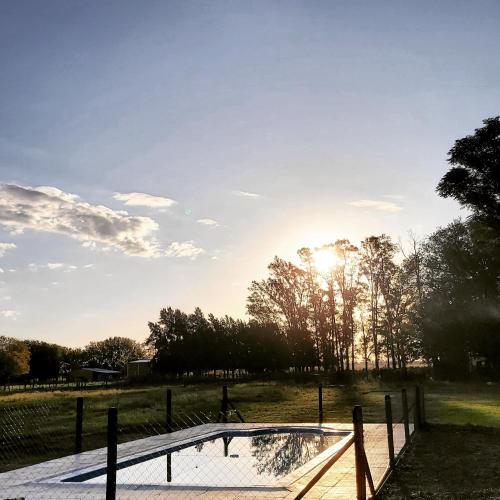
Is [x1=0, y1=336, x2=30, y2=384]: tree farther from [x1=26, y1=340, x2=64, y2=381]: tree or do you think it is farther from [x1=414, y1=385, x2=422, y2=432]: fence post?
[x1=414, y1=385, x2=422, y2=432]: fence post

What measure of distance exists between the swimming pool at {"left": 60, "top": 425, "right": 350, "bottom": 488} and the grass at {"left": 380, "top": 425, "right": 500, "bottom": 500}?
1.80 meters

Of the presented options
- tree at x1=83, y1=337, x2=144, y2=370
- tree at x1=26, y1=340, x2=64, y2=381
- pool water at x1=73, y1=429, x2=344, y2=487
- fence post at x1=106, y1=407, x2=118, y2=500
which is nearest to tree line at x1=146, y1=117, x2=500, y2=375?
pool water at x1=73, y1=429, x2=344, y2=487

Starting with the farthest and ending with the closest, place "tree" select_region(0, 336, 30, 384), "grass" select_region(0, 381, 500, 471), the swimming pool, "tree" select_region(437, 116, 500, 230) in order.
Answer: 1. "tree" select_region(0, 336, 30, 384)
2. "tree" select_region(437, 116, 500, 230)
3. "grass" select_region(0, 381, 500, 471)
4. the swimming pool

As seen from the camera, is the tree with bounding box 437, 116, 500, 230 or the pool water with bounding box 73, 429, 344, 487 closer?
the pool water with bounding box 73, 429, 344, 487

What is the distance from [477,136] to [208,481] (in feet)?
74.2

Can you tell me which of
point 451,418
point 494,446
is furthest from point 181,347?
point 494,446

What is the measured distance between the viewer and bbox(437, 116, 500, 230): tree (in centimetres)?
2572

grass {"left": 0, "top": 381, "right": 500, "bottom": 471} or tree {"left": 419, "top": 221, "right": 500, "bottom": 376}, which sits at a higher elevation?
tree {"left": 419, "top": 221, "right": 500, "bottom": 376}

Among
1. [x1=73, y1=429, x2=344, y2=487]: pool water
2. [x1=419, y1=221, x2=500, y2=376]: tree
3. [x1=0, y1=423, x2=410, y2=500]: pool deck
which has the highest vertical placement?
[x1=419, y1=221, x2=500, y2=376]: tree

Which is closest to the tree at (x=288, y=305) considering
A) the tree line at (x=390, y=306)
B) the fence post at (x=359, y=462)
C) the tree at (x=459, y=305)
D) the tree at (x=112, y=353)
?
the tree line at (x=390, y=306)

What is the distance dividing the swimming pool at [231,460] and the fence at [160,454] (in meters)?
0.02

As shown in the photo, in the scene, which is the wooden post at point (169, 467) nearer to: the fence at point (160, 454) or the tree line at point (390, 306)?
the fence at point (160, 454)

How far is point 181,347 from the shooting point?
72312mm

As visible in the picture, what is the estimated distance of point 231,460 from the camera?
12.0 meters
